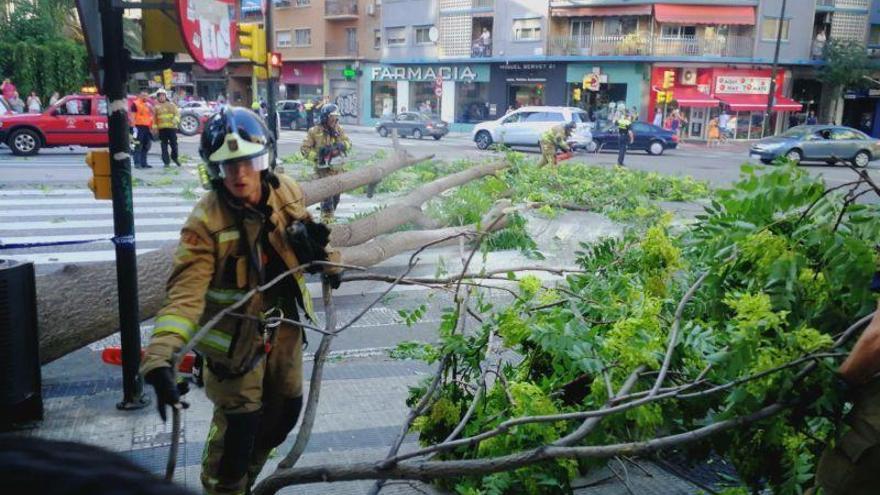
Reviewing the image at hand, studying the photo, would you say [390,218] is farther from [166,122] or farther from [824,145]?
[824,145]

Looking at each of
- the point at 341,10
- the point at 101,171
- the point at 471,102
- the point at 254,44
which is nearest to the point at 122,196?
the point at 101,171

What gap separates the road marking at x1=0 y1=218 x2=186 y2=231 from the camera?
10.5 m

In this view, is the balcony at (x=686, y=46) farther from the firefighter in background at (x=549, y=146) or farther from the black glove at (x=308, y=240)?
the black glove at (x=308, y=240)

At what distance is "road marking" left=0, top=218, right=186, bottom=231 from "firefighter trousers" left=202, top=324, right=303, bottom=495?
8.46m

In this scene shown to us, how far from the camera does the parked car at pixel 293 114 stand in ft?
130

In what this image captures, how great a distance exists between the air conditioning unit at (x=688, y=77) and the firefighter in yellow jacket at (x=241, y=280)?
3616 cm

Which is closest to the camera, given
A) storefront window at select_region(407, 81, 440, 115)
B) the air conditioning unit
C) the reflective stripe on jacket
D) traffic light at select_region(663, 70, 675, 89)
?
the reflective stripe on jacket

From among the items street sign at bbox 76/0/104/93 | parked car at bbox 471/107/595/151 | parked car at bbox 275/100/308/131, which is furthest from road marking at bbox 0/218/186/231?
parked car at bbox 275/100/308/131

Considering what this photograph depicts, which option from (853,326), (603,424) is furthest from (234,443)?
(853,326)

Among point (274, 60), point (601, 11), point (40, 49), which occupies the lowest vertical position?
point (274, 60)

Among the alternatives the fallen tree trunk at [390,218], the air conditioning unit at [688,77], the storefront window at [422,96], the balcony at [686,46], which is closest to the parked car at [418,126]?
the storefront window at [422,96]

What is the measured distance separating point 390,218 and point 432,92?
38.5 meters

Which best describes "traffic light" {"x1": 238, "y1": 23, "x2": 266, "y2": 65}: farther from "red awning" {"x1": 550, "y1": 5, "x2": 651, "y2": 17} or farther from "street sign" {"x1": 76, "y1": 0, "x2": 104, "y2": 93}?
"red awning" {"x1": 550, "y1": 5, "x2": 651, "y2": 17}

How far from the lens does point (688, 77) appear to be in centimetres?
3619
